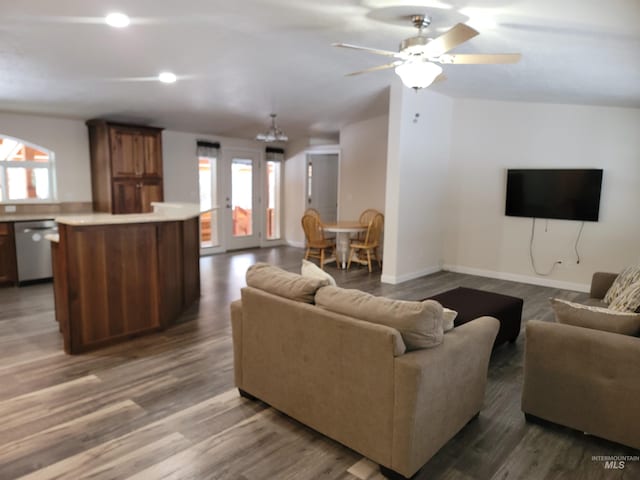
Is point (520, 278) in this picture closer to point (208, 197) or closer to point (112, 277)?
point (112, 277)

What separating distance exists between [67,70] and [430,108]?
442 centimetres

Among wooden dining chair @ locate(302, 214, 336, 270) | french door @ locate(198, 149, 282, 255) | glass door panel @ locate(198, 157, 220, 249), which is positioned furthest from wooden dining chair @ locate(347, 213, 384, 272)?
glass door panel @ locate(198, 157, 220, 249)

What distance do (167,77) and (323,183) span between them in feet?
16.1

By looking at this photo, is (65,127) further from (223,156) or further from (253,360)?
(253,360)

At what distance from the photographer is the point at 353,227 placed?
6551mm

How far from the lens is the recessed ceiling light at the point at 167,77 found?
171 inches

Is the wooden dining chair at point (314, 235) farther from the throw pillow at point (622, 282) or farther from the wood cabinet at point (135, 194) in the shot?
the throw pillow at point (622, 282)

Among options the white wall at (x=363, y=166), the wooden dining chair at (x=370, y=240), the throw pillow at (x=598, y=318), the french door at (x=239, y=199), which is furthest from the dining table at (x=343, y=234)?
the throw pillow at (x=598, y=318)

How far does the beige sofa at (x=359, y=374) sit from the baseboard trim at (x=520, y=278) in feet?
13.2

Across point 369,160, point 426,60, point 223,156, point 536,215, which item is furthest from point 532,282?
point 223,156

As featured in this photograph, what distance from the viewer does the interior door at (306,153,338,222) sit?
28.8ft

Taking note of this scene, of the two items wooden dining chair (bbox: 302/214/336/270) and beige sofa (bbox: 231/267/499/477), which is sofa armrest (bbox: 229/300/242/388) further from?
wooden dining chair (bbox: 302/214/336/270)

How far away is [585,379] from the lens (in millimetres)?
2195

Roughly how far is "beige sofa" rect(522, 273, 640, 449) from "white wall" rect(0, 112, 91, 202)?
Answer: 629 cm
